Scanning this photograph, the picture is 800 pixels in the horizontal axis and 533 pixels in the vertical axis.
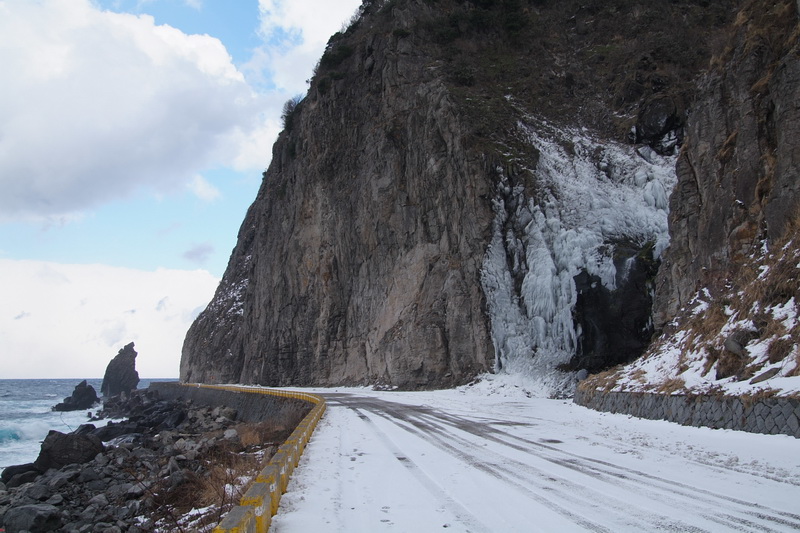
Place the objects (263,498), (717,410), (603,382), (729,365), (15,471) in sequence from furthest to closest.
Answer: (15,471)
(603,382)
(729,365)
(717,410)
(263,498)

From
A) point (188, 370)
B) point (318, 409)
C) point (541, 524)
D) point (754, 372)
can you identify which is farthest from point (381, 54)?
point (188, 370)

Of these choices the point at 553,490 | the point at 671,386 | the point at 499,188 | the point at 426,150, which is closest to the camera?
the point at 553,490

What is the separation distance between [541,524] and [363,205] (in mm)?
36019

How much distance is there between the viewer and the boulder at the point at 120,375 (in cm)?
9969

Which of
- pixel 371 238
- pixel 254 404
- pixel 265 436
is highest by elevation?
pixel 371 238

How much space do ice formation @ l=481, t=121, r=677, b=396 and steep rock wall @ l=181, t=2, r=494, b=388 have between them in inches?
45.1

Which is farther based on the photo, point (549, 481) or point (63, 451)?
point (63, 451)

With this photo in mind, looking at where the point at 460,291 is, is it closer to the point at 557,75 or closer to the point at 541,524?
the point at 557,75

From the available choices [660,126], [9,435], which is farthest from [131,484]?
[9,435]

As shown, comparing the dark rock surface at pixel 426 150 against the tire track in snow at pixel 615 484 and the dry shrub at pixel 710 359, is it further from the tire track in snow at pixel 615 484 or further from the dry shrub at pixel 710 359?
the tire track in snow at pixel 615 484

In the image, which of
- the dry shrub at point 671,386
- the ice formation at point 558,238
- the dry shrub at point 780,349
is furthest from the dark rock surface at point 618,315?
the dry shrub at point 780,349

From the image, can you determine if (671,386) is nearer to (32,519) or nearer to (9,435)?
(32,519)

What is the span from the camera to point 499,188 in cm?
2983

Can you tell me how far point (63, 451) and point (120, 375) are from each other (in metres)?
89.6
